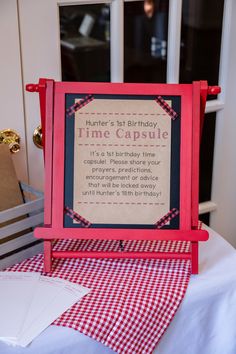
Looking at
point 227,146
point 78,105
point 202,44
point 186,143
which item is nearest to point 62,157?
point 78,105

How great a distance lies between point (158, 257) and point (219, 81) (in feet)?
2.47

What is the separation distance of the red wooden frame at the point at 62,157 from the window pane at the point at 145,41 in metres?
2.27

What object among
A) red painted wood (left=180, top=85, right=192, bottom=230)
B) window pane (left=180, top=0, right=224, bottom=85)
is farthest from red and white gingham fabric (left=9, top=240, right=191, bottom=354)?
window pane (left=180, top=0, right=224, bottom=85)

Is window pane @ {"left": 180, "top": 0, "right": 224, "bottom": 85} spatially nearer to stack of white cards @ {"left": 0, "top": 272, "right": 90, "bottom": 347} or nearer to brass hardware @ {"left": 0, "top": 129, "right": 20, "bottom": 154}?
brass hardware @ {"left": 0, "top": 129, "right": 20, "bottom": 154}

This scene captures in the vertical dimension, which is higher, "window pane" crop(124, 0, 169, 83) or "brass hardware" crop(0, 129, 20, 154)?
"window pane" crop(124, 0, 169, 83)

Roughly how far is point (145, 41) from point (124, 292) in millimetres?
3060

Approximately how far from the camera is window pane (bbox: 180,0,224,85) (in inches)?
68.2

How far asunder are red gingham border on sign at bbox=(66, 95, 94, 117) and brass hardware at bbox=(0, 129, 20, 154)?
287 millimetres

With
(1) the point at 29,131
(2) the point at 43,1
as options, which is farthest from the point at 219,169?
(2) the point at 43,1

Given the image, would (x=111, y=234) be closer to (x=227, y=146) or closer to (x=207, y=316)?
(x=207, y=316)

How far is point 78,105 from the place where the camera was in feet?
3.76

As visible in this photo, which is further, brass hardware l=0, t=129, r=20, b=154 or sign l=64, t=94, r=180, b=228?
brass hardware l=0, t=129, r=20, b=154

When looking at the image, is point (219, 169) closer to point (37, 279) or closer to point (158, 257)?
point (158, 257)

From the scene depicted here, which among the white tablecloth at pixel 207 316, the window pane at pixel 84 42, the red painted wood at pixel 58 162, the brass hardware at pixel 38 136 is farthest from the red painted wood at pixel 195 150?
the window pane at pixel 84 42
